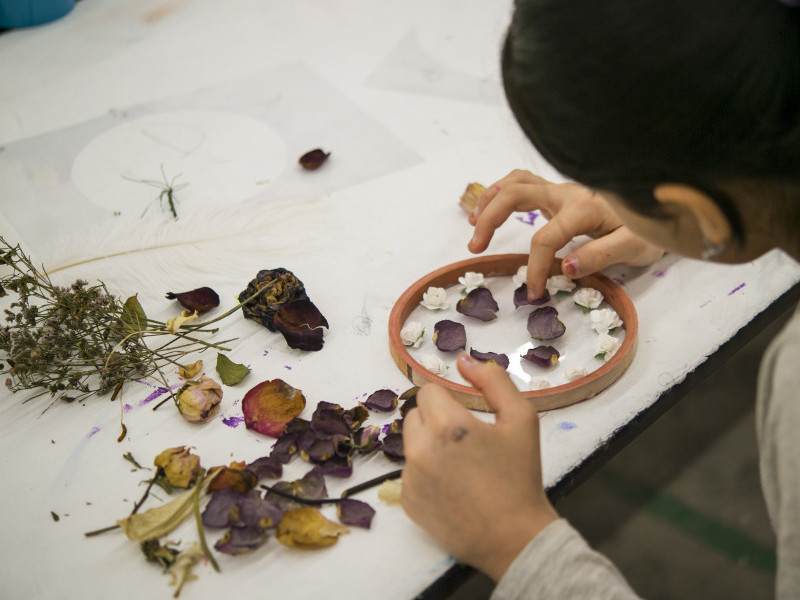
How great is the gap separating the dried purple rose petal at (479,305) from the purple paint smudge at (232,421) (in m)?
0.32

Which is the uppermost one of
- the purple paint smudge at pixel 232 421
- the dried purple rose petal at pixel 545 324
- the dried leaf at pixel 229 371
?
the dried purple rose petal at pixel 545 324

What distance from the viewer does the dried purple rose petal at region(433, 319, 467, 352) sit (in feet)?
3.04

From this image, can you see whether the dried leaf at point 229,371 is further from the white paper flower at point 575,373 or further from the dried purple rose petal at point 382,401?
the white paper flower at point 575,373

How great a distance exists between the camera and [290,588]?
707 millimetres

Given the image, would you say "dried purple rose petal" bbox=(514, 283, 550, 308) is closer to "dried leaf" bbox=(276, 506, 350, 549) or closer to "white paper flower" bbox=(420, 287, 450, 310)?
"white paper flower" bbox=(420, 287, 450, 310)

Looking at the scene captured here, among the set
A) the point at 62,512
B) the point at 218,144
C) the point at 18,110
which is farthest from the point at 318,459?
the point at 18,110

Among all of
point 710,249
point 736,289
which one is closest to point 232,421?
point 710,249

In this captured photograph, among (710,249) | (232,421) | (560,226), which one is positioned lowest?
(232,421)

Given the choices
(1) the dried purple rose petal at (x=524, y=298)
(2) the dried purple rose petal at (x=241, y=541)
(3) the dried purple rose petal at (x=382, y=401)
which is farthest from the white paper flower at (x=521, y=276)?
(2) the dried purple rose petal at (x=241, y=541)

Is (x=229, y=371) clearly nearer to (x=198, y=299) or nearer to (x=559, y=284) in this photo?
(x=198, y=299)

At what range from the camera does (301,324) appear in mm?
960

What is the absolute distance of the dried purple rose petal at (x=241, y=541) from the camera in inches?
28.5

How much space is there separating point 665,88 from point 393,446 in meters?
0.46

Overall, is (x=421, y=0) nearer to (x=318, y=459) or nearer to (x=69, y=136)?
(x=69, y=136)
